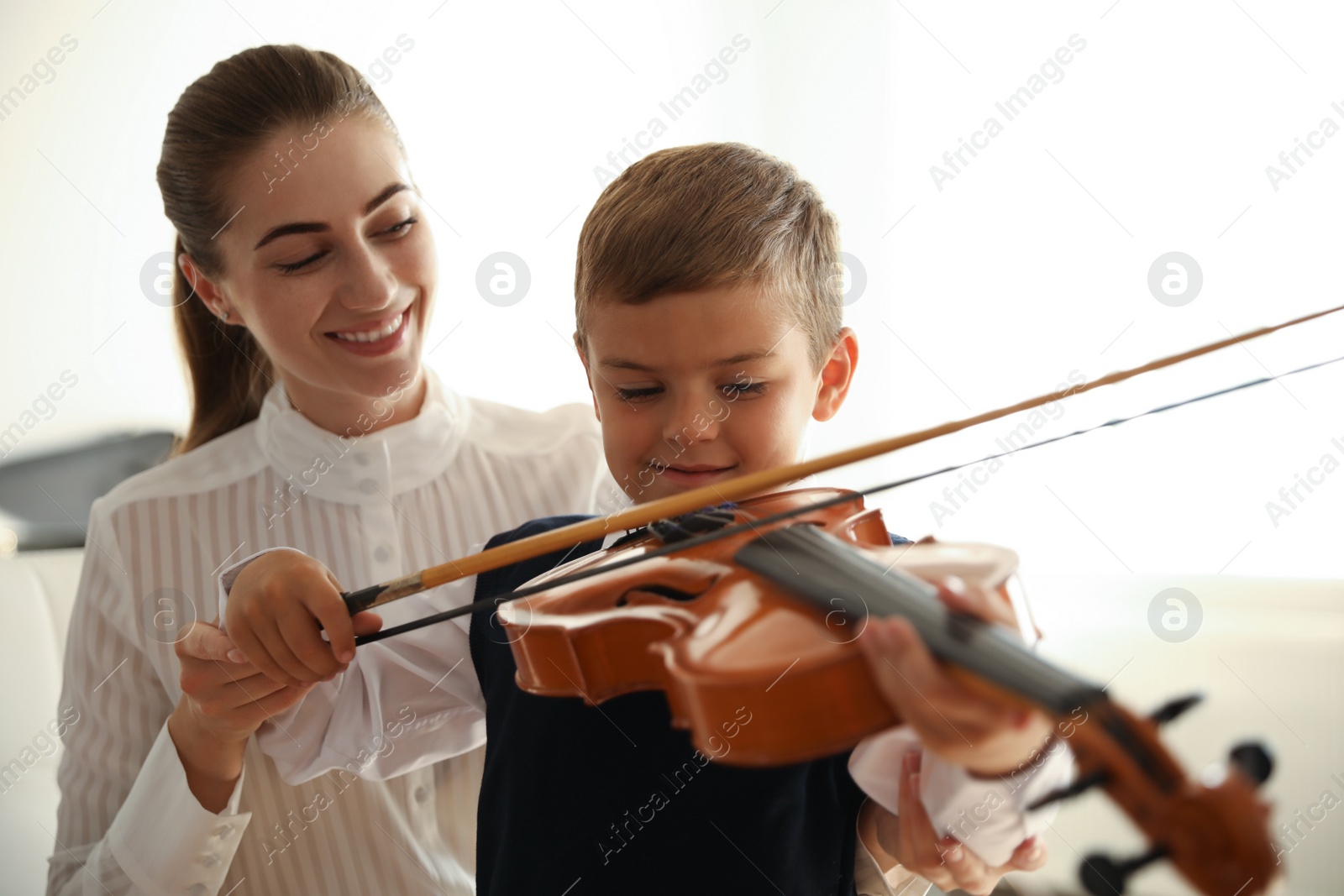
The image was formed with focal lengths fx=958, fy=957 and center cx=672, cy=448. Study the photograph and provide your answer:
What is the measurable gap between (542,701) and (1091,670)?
104cm

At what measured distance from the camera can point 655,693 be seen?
0.71 meters

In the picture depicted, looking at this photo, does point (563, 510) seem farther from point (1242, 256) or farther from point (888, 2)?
point (888, 2)

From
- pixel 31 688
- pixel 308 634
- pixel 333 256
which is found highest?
pixel 333 256

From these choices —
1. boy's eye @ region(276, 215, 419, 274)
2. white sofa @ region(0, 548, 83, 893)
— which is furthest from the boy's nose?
white sofa @ region(0, 548, 83, 893)

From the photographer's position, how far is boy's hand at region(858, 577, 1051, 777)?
0.39m

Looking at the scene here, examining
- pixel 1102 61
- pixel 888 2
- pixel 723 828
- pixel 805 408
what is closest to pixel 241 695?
pixel 723 828

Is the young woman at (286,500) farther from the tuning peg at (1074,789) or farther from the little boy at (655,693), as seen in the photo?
the tuning peg at (1074,789)

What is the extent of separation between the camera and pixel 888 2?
1952 millimetres

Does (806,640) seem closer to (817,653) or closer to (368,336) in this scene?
(817,653)

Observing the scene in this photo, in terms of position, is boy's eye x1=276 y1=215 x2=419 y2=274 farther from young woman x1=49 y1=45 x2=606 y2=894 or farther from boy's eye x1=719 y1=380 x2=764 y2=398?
boy's eye x1=719 y1=380 x2=764 y2=398

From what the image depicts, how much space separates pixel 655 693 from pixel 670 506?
19 cm

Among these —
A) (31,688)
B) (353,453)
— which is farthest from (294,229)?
(31,688)

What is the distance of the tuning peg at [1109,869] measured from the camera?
332 mm

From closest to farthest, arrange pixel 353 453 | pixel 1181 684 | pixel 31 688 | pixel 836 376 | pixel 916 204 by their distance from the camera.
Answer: pixel 836 376
pixel 353 453
pixel 1181 684
pixel 31 688
pixel 916 204
